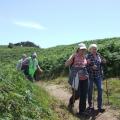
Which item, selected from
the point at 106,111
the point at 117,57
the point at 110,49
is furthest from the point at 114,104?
the point at 110,49

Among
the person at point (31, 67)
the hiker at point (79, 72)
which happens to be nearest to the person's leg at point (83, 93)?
the hiker at point (79, 72)

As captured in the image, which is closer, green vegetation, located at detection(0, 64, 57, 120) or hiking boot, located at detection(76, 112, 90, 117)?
green vegetation, located at detection(0, 64, 57, 120)

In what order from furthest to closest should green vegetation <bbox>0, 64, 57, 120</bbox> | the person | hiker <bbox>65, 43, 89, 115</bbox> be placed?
the person < hiker <bbox>65, 43, 89, 115</bbox> < green vegetation <bbox>0, 64, 57, 120</bbox>

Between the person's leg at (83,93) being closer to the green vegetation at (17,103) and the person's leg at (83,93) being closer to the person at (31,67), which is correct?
the green vegetation at (17,103)

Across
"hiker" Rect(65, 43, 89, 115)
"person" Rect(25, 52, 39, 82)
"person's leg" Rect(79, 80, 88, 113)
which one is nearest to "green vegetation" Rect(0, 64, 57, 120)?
"hiker" Rect(65, 43, 89, 115)

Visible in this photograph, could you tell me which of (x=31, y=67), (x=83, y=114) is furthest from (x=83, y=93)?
(x=31, y=67)

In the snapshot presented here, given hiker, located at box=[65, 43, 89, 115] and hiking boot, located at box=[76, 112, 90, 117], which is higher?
hiker, located at box=[65, 43, 89, 115]

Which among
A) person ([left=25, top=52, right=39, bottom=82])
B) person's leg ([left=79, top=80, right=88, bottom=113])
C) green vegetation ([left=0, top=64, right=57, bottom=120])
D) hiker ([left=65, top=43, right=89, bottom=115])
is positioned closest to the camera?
green vegetation ([left=0, top=64, right=57, bottom=120])

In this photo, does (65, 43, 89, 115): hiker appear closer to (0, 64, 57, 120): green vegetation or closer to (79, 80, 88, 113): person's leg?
(79, 80, 88, 113): person's leg

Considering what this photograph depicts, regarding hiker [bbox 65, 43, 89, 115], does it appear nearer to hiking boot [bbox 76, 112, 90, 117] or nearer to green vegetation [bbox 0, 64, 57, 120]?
hiking boot [bbox 76, 112, 90, 117]

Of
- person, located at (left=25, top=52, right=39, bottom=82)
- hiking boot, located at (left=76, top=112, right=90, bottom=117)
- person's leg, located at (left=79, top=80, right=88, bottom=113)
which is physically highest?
person, located at (left=25, top=52, right=39, bottom=82)

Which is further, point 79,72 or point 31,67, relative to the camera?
point 31,67

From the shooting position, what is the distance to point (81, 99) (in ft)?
42.8

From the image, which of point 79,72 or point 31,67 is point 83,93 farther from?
point 31,67
